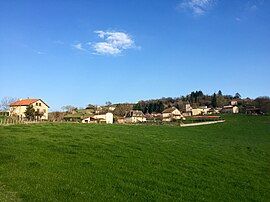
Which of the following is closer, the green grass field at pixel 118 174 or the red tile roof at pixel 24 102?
the green grass field at pixel 118 174

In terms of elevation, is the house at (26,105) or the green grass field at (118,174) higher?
the house at (26,105)

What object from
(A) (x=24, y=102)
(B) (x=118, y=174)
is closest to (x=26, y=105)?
(A) (x=24, y=102)

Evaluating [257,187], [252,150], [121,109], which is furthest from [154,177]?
[121,109]

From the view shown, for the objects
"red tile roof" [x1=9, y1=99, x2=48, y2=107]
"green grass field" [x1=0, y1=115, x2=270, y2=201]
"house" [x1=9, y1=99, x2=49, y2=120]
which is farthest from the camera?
"red tile roof" [x1=9, y1=99, x2=48, y2=107]

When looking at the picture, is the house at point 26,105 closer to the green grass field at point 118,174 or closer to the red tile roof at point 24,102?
the red tile roof at point 24,102

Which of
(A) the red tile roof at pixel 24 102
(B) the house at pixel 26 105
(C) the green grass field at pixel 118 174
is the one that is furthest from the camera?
(A) the red tile roof at pixel 24 102

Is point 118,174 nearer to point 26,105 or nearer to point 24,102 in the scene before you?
point 26,105

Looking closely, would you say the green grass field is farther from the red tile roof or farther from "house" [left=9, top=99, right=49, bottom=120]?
the red tile roof

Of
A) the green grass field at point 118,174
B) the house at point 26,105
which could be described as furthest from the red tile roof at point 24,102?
the green grass field at point 118,174

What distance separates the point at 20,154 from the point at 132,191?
9016 mm

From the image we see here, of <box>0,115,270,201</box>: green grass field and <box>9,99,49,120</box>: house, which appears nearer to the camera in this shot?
<box>0,115,270,201</box>: green grass field

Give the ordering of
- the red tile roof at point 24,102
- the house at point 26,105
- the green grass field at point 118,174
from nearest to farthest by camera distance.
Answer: the green grass field at point 118,174 → the house at point 26,105 → the red tile roof at point 24,102

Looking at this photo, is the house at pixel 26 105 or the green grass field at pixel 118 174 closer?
the green grass field at pixel 118 174

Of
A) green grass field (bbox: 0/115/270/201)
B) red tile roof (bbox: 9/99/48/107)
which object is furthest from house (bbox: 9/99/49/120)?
green grass field (bbox: 0/115/270/201)
